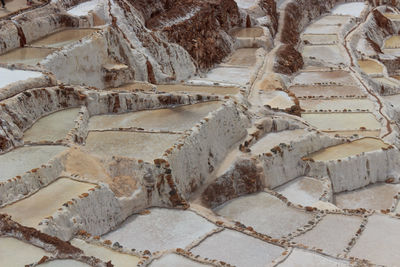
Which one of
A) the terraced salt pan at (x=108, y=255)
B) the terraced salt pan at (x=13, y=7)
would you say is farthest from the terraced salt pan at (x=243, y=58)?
the terraced salt pan at (x=108, y=255)

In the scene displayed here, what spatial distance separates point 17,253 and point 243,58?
81.2 ft

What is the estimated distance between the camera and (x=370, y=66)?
40000mm

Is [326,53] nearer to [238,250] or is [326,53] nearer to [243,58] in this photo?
[243,58]

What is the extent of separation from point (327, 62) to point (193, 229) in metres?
22.8

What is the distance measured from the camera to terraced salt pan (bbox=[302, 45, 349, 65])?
39.1 metres

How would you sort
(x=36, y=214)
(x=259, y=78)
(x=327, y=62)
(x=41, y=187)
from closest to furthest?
1. (x=36, y=214)
2. (x=41, y=187)
3. (x=259, y=78)
4. (x=327, y=62)

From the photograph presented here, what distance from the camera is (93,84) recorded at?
26.5 meters

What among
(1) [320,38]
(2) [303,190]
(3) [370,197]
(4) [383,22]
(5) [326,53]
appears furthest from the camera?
(4) [383,22]

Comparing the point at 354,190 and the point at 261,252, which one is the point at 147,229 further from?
the point at 354,190

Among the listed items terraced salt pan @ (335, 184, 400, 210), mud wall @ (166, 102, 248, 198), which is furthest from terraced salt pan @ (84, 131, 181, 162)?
terraced salt pan @ (335, 184, 400, 210)

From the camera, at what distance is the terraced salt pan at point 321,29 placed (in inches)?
1852

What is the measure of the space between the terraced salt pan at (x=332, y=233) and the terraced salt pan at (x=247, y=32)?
21.4 metres

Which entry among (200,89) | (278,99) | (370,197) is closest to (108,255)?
(370,197)

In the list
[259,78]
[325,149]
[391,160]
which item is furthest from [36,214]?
[259,78]
